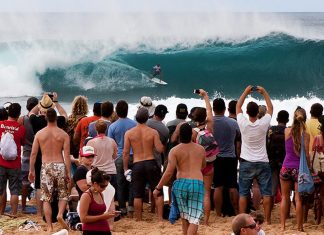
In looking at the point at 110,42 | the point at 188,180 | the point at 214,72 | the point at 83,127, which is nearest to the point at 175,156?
the point at 188,180

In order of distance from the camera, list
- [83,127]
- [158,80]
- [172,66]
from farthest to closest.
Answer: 1. [172,66]
2. [158,80]
3. [83,127]

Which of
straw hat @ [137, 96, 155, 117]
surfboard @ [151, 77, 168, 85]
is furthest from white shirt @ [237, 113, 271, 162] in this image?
surfboard @ [151, 77, 168, 85]

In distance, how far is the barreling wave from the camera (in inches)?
1085

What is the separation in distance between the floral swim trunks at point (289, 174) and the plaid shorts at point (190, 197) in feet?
4.15

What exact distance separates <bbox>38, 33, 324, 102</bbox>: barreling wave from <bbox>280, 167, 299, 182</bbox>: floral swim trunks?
1770 centimetres

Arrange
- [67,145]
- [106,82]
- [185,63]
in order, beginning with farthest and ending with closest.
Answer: [185,63] → [106,82] → [67,145]

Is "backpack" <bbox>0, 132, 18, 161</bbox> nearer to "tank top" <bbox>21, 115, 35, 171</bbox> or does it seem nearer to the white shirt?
"tank top" <bbox>21, 115, 35, 171</bbox>

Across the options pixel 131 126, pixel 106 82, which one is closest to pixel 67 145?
pixel 131 126

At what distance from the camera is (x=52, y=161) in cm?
905

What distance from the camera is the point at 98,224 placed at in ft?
22.9

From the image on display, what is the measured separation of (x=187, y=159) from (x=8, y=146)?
2.56 meters

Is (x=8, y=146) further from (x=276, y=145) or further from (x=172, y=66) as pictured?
(x=172, y=66)

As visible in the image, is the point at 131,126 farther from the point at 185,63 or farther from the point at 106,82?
the point at 185,63

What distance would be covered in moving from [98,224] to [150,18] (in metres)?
38.7
